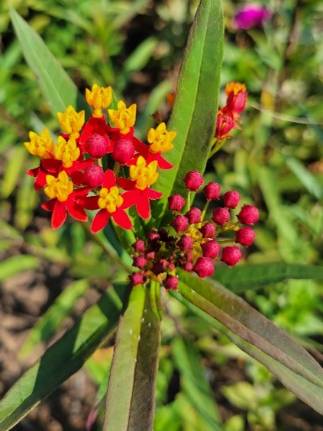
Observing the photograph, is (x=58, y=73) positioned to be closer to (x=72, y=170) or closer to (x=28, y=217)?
(x=72, y=170)

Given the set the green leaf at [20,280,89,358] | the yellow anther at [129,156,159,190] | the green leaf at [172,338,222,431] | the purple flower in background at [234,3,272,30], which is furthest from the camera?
the purple flower in background at [234,3,272,30]

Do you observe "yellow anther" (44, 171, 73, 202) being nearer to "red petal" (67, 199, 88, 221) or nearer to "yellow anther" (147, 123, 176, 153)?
"red petal" (67, 199, 88, 221)

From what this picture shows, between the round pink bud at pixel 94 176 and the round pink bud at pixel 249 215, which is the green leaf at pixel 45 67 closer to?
the round pink bud at pixel 94 176

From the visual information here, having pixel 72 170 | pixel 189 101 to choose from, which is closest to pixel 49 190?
pixel 72 170

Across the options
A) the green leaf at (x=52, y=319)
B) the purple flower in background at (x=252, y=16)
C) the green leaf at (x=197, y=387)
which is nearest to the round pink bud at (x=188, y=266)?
the green leaf at (x=197, y=387)

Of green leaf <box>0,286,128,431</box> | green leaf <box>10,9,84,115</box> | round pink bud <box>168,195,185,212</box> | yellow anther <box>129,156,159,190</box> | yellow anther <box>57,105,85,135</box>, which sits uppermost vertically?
green leaf <box>10,9,84,115</box>

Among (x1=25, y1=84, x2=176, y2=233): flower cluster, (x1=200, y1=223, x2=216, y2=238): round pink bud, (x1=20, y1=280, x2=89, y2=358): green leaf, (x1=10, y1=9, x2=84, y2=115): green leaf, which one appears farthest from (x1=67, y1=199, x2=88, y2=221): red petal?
(x1=20, y1=280, x2=89, y2=358): green leaf
